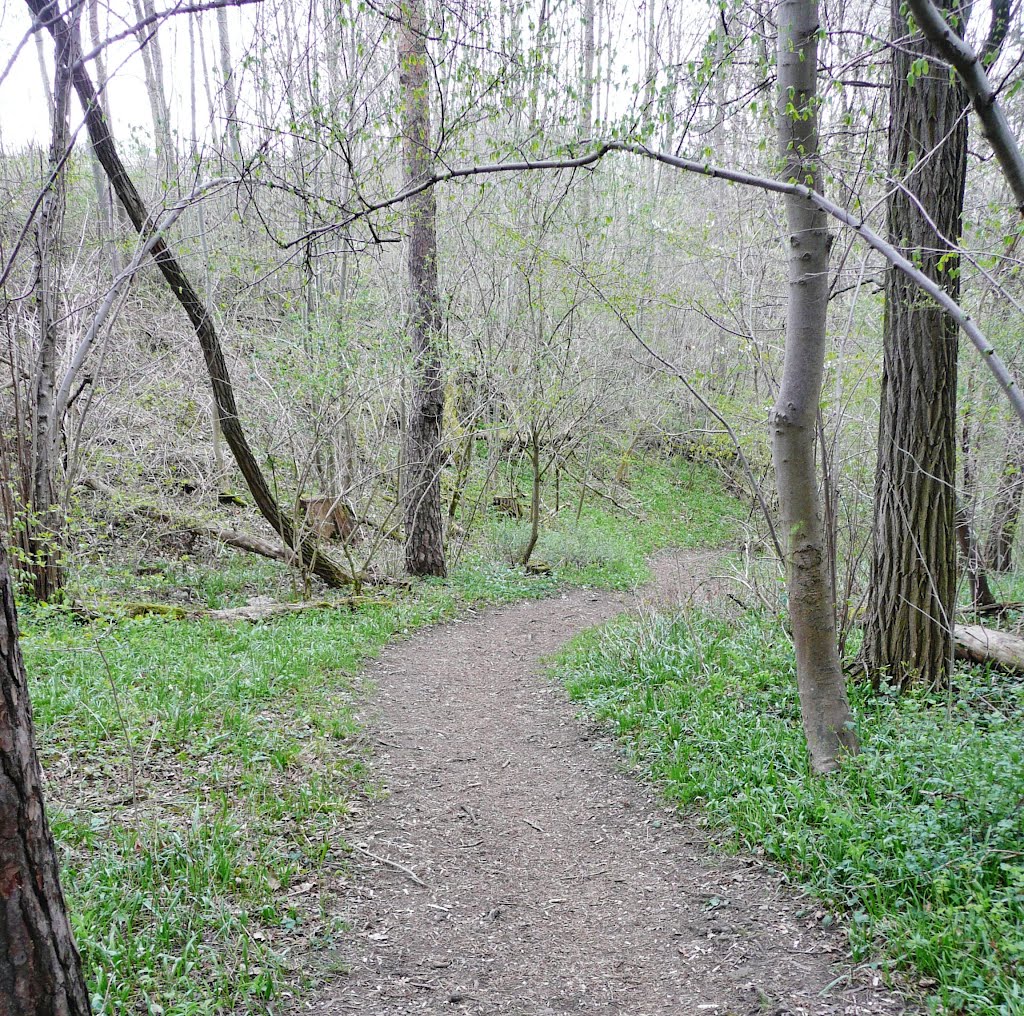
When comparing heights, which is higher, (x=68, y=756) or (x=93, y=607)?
(x=93, y=607)

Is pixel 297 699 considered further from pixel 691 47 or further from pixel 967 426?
pixel 967 426

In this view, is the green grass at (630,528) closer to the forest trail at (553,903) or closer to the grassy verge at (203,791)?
the grassy verge at (203,791)

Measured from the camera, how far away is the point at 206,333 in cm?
842

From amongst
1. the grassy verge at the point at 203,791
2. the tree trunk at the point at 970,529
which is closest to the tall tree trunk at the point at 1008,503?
the tree trunk at the point at 970,529

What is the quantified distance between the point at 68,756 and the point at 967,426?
9.15 metres

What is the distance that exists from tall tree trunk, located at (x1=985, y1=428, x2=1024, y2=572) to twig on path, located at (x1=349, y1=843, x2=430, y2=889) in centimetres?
667

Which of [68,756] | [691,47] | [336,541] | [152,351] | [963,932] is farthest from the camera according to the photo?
[152,351]

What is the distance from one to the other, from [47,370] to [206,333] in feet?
5.69

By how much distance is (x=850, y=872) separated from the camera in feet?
10.6

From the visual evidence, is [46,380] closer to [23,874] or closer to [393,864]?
[393,864]

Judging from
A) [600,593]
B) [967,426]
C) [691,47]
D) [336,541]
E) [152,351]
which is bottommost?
[600,593]

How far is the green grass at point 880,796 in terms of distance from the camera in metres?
2.72

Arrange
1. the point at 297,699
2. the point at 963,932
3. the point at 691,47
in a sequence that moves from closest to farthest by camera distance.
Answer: the point at 963,932, the point at 691,47, the point at 297,699

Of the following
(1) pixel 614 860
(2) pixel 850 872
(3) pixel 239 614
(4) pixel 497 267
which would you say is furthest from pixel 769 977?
(4) pixel 497 267
